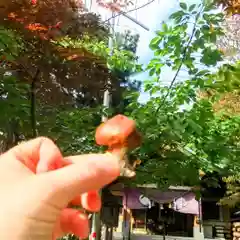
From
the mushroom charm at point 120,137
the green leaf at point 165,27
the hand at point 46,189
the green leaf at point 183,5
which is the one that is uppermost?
the green leaf at point 183,5

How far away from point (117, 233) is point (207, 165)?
14186mm

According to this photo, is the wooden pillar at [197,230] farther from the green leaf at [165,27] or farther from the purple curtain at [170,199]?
the green leaf at [165,27]

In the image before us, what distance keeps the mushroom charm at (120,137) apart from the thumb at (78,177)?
41 millimetres

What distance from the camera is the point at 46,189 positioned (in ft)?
1.69

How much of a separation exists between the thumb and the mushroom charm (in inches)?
1.6

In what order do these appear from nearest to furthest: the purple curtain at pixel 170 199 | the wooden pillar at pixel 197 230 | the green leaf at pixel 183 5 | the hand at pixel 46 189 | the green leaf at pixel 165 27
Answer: the hand at pixel 46 189 < the green leaf at pixel 183 5 < the green leaf at pixel 165 27 < the purple curtain at pixel 170 199 < the wooden pillar at pixel 197 230

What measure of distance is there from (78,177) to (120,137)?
0.29 feet

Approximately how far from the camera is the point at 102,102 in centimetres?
406

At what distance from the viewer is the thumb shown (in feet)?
1.68

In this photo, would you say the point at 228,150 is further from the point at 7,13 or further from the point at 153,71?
the point at 7,13

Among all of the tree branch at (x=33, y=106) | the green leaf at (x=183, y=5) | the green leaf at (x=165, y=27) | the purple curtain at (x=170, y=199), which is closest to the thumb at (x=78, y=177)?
the tree branch at (x=33, y=106)

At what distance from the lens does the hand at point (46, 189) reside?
1.66ft

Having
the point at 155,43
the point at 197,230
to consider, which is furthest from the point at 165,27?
the point at 197,230

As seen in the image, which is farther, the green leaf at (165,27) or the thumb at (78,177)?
the green leaf at (165,27)
